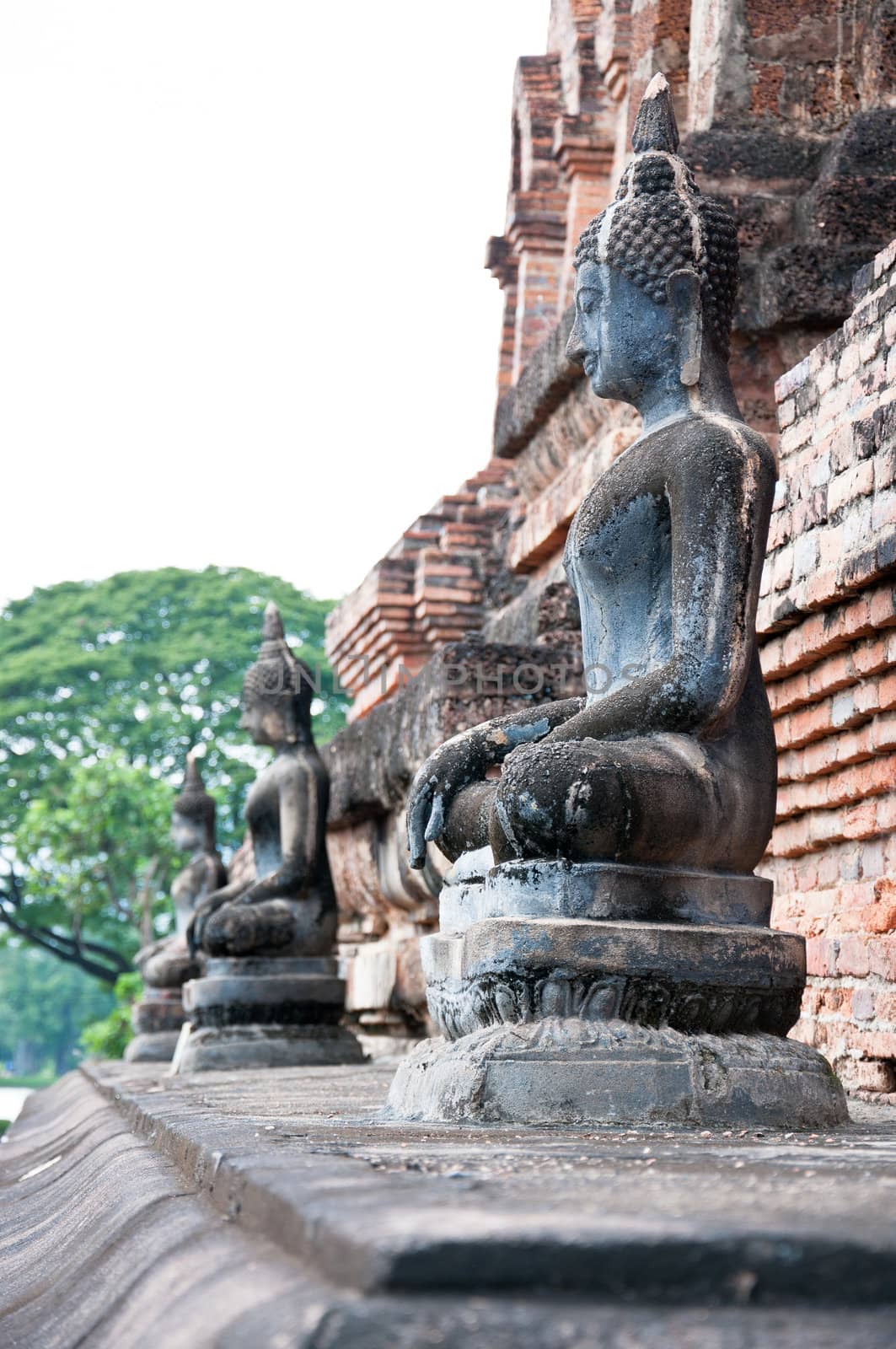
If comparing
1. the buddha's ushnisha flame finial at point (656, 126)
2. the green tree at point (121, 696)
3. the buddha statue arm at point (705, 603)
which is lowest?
the buddha statue arm at point (705, 603)

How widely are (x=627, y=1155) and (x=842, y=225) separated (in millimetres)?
4708

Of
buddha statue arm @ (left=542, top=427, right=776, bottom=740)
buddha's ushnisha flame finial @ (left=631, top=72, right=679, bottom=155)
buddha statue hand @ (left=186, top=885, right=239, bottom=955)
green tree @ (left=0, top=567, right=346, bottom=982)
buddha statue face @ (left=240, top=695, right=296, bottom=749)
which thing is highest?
green tree @ (left=0, top=567, right=346, bottom=982)

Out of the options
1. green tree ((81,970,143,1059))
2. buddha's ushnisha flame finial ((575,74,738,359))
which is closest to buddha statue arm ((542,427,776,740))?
buddha's ushnisha flame finial ((575,74,738,359))

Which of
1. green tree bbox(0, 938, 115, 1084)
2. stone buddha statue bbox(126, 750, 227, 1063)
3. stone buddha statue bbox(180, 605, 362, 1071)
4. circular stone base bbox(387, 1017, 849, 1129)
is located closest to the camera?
circular stone base bbox(387, 1017, 849, 1129)

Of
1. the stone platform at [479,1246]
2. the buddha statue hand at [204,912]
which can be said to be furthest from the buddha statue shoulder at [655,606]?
the buddha statue hand at [204,912]

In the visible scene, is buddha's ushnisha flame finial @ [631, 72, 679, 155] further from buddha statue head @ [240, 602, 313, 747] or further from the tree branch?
the tree branch

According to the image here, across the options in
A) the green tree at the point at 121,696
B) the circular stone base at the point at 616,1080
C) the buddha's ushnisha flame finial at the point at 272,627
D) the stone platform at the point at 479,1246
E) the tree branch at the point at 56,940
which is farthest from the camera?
the green tree at the point at 121,696

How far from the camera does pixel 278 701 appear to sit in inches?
297

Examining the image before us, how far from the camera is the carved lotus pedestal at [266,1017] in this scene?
6.85 meters

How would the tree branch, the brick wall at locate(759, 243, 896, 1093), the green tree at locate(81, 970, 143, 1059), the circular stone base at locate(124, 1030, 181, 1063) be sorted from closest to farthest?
1. the brick wall at locate(759, 243, 896, 1093)
2. the circular stone base at locate(124, 1030, 181, 1063)
3. the green tree at locate(81, 970, 143, 1059)
4. the tree branch

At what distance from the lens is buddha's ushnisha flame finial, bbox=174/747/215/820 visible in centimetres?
1136

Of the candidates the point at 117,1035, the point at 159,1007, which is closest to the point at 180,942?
the point at 159,1007

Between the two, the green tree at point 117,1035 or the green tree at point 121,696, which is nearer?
the green tree at point 117,1035

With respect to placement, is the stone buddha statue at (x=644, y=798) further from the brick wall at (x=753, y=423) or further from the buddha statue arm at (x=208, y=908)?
the buddha statue arm at (x=208, y=908)
